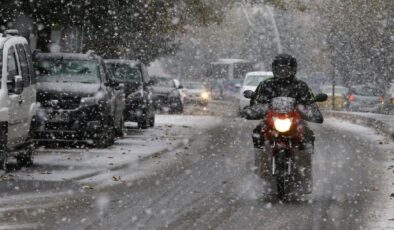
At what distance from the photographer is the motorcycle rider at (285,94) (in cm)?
1162

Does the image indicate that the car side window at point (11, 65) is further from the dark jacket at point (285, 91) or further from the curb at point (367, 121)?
the curb at point (367, 121)

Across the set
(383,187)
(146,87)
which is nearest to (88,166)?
(383,187)

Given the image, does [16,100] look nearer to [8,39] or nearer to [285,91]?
[8,39]

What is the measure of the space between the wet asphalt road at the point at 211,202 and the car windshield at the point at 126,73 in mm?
9728

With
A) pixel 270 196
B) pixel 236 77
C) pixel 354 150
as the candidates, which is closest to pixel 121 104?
pixel 354 150

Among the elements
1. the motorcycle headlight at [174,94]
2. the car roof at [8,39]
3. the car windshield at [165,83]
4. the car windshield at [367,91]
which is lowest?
the car windshield at [367,91]

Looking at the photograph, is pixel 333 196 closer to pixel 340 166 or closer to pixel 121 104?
pixel 340 166

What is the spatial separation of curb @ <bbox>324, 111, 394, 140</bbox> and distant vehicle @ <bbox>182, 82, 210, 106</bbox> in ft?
76.8

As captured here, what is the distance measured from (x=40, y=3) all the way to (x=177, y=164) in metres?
7.81

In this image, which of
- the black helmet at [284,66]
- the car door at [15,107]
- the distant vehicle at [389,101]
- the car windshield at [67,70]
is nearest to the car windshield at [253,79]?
the distant vehicle at [389,101]

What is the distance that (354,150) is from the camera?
20875mm

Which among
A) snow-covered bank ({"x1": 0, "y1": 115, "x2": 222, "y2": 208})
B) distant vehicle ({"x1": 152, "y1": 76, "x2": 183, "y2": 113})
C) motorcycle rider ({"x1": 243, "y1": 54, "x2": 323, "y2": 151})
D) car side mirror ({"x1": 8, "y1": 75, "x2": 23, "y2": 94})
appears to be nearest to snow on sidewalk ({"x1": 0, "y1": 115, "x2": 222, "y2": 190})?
snow-covered bank ({"x1": 0, "y1": 115, "x2": 222, "y2": 208})

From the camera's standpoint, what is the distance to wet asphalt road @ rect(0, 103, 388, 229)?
966cm

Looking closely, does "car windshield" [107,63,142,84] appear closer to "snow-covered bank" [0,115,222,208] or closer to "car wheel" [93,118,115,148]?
"snow-covered bank" [0,115,222,208]
